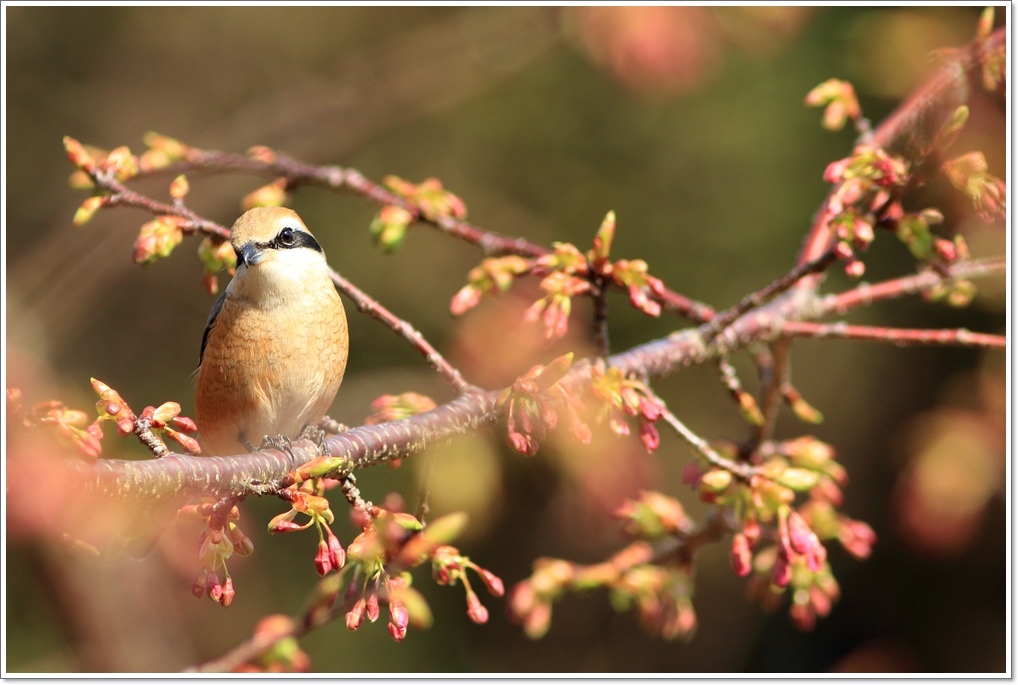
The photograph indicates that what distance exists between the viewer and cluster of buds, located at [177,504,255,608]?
1.40 meters

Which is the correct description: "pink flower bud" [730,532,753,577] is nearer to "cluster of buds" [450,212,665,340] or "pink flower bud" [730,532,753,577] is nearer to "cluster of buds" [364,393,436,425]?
"cluster of buds" [450,212,665,340]

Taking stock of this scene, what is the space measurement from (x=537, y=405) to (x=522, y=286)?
2.07 metres

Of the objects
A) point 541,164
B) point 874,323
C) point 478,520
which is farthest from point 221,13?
point 874,323

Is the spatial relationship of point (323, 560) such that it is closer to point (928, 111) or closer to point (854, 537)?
point (854, 537)

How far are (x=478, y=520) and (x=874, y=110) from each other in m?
2.61

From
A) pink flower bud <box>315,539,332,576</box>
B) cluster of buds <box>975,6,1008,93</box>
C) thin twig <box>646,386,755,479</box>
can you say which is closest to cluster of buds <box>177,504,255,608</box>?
pink flower bud <box>315,539,332,576</box>

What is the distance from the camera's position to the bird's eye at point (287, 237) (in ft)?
7.11

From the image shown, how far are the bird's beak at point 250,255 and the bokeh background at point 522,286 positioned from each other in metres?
1.30

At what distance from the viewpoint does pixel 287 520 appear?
4.60 ft

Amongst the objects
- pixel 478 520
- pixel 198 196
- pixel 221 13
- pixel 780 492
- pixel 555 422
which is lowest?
pixel 478 520

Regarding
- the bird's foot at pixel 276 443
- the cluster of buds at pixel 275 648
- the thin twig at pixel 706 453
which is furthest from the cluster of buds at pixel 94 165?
the thin twig at pixel 706 453

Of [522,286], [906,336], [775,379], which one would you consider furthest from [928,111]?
[522,286]

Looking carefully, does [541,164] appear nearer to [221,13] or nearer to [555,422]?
[221,13]

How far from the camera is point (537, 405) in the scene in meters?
1.63
